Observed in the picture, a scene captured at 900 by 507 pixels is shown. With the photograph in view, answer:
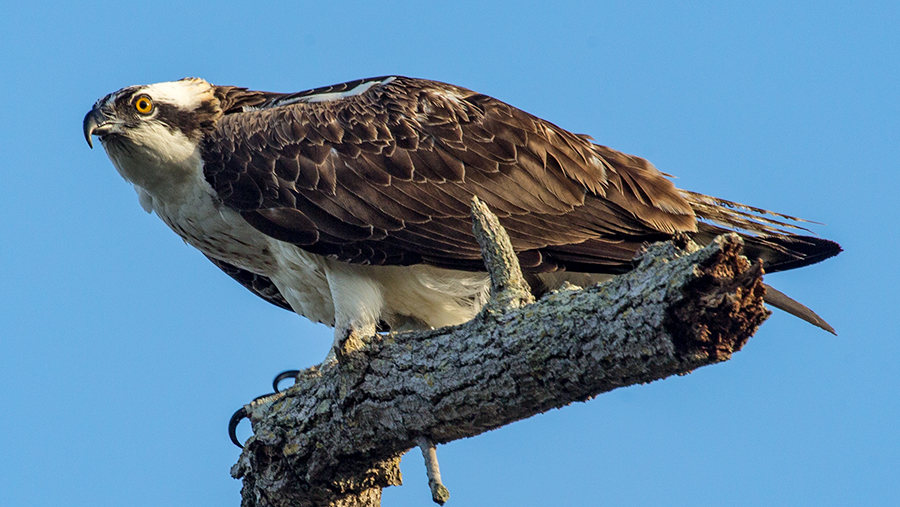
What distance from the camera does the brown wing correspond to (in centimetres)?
559

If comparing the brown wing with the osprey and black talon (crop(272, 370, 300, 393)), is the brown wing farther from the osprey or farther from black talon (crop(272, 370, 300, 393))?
black talon (crop(272, 370, 300, 393))

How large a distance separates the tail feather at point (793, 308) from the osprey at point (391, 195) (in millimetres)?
11

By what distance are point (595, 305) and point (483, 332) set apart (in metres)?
0.69

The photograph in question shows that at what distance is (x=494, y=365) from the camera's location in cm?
417

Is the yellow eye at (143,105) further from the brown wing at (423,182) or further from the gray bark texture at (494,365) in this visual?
the gray bark texture at (494,365)

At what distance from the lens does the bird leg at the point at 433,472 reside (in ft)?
13.3

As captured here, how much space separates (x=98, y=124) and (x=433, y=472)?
329 centimetres

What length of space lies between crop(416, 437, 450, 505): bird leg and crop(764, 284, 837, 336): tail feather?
242cm

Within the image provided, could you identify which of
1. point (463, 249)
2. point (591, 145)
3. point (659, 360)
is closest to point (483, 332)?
point (659, 360)

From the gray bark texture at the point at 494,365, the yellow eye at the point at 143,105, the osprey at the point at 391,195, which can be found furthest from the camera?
the yellow eye at the point at 143,105

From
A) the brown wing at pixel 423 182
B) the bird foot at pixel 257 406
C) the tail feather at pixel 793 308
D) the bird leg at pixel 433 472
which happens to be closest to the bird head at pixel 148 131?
the brown wing at pixel 423 182

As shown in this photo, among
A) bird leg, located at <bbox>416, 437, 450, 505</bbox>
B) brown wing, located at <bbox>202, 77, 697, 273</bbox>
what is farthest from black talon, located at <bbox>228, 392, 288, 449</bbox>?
bird leg, located at <bbox>416, 437, 450, 505</bbox>

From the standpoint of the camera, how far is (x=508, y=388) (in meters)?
4.12

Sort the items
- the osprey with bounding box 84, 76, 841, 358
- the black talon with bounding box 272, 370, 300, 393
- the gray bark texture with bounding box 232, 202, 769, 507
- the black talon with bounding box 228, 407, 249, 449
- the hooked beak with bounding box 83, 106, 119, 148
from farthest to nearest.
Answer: the black talon with bounding box 272, 370, 300, 393 → the black talon with bounding box 228, 407, 249, 449 → the hooked beak with bounding box 83, 106, 119, 148 → the osprey with bounding box 84, 76, 841, 358 → the gray bark texture with bounding box 232, 202, 769, 507
